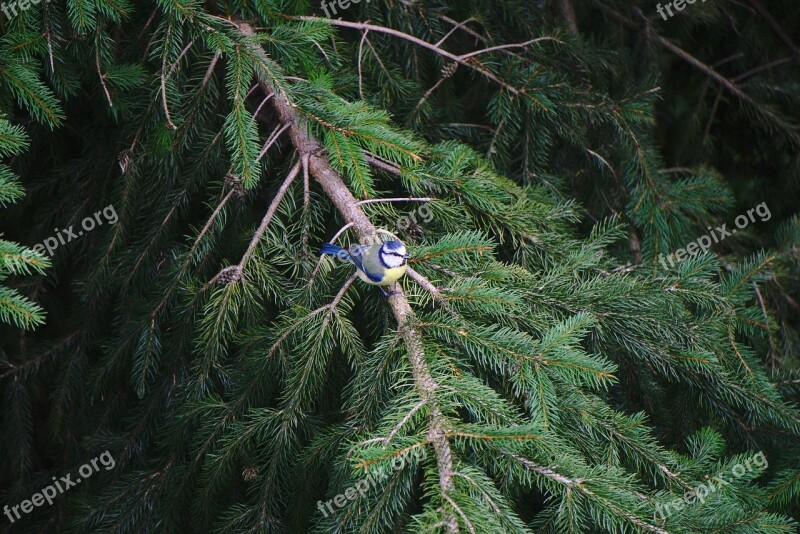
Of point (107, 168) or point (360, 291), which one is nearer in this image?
point (360, 291)

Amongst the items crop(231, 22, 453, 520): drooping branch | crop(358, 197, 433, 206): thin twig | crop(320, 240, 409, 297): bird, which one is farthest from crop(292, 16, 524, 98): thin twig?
crop(320, 240, 409, 297): bird

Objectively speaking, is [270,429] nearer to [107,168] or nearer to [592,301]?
[592,301]

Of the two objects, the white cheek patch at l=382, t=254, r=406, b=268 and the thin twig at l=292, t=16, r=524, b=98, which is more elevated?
the thin twig at l=292, t=16, r=524, b=98

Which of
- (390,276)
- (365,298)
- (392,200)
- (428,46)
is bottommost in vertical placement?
(365,298)

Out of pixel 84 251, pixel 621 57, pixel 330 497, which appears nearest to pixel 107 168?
pixel 84 251

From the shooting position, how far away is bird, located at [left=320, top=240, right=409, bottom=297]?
1891 millimetres

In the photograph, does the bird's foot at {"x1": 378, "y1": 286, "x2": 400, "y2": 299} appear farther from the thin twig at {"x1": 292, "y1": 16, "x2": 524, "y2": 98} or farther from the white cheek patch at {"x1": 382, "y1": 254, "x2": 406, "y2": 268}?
the thin twig at {"x1": 292, "y1": 16, "x2": 524, "y2": 98}

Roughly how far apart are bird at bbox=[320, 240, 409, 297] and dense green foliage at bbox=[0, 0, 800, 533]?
3.3 inches

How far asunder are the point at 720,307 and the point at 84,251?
8.48 ft

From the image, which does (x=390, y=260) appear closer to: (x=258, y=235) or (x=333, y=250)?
(x=333, y=250)

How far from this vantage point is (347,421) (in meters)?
1.93

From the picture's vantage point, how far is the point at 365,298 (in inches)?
86.2

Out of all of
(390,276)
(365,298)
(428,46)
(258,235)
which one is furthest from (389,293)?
(428,46)

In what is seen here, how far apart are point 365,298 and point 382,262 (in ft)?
1.09
